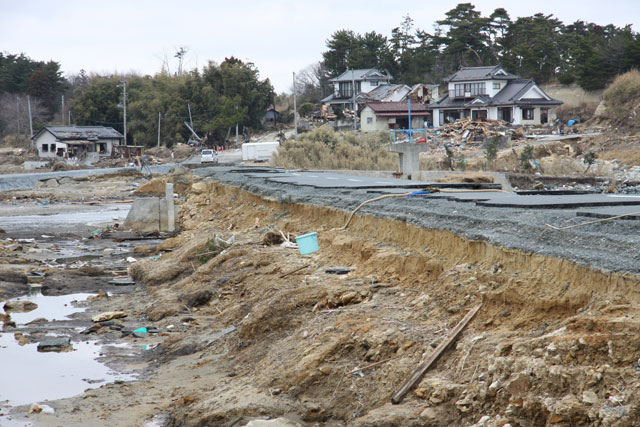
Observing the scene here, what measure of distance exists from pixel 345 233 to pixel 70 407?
588cm

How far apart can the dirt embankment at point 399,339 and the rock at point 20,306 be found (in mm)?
2678

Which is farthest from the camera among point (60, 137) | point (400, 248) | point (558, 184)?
point (60, 137)

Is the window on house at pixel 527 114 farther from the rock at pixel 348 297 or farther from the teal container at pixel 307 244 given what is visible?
the rock at pixel 348 297

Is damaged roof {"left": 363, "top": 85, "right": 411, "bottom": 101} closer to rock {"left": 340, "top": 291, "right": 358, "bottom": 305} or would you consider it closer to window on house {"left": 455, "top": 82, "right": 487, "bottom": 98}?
window on house {"left": 455, "top": 82, "right": 487, "bottom": 98}

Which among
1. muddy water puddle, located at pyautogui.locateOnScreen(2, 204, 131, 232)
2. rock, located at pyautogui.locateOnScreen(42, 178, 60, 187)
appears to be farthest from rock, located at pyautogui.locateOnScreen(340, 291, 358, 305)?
rock, located at pyautogui.locateOnScreen(42, 178, 60, 187)

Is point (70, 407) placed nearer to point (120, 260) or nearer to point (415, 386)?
point (415, 386)

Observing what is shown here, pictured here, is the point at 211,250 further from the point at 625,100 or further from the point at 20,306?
the point at 625,100

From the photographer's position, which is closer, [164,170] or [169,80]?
[164,170]

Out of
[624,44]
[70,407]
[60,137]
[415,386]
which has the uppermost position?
[624,44]

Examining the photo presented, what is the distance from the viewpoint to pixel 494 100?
212 feet

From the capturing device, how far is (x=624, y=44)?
60.6m

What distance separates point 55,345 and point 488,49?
76674mm

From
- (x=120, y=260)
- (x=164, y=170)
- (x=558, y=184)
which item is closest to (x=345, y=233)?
(x=120, y=260)

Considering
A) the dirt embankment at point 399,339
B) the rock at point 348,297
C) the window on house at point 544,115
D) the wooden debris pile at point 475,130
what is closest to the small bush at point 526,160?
the wooden debris pile at point 475,130
